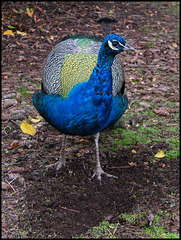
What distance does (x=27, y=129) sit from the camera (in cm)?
379

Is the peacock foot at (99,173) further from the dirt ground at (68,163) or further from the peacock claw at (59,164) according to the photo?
the peacock claw at (59,164)

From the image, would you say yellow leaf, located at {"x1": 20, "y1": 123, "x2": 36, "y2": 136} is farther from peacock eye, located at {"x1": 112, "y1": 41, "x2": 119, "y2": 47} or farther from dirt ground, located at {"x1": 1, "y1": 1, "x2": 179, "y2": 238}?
peacock eye, located at {"x1": 112, "y1": 41, "x2": 119, "y2": 47}

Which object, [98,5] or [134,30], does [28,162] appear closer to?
[134,30]

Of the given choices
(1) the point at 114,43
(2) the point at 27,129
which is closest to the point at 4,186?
(2) the point at 27,129

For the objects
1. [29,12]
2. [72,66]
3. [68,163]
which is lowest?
[68,163]

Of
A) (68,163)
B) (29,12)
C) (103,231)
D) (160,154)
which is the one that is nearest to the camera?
(103,231)

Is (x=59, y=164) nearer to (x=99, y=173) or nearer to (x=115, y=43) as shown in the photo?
(x=99, y=173)

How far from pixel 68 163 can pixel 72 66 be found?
1037 millimetres

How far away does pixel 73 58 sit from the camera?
11.2 feet

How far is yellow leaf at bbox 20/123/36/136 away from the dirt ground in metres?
0.06

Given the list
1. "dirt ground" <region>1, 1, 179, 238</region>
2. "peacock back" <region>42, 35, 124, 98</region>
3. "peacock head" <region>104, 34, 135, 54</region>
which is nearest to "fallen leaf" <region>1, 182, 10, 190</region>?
"dirt ground" <region>1, 1, 179, 238</region>

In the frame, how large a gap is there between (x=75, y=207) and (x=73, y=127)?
724mm

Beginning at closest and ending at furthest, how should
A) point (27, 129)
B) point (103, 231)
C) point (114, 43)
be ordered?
point (114, 43) < point (103, 231) < point (27, 129)

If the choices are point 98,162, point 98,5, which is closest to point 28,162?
point 98,162
